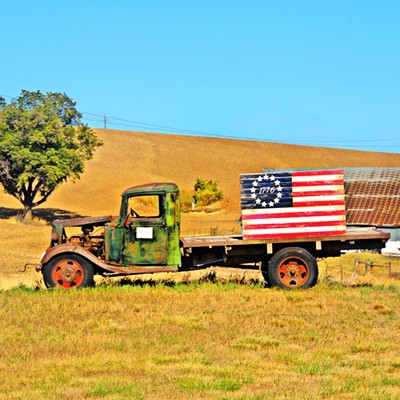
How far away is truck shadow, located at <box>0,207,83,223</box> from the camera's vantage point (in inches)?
2320

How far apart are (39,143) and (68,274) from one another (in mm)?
37245

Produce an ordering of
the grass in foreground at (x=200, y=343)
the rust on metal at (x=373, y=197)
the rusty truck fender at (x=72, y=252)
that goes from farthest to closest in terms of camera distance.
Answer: the rust on metal at (x=373, y=197)
the rusty truck fender at (x=72, y=252)
the grass in foreground at (x=200, y=343)

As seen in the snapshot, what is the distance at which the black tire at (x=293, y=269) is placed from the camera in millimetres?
15028

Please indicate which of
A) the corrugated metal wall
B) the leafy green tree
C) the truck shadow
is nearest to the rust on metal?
the corrugated metal wall

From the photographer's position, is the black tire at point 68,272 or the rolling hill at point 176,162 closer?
the black tire at point 68,272

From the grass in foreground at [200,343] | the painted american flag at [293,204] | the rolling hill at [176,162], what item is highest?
the rolling hill at [176,162]

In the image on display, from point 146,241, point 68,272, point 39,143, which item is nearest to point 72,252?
point 68,272

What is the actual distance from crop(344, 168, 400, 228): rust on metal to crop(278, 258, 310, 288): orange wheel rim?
23.8 metres

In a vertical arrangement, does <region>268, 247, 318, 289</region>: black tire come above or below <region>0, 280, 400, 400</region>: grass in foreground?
above

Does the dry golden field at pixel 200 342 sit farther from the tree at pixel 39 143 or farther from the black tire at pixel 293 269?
the tree at pixel 39 143

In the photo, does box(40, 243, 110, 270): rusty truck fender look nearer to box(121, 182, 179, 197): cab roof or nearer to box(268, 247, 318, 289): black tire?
box(121, 182, 179, 197): cab roof

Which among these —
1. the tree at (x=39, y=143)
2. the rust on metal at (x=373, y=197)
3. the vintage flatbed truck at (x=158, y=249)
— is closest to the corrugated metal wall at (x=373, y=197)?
the rust on metal at (x=373, y=197)

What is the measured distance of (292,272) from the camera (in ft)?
49.9

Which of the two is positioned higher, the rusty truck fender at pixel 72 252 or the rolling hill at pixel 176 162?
the rolling hill at pixel 176 162
